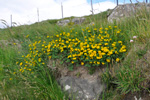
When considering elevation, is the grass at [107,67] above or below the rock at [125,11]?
below

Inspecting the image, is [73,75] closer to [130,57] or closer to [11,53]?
[130,57]

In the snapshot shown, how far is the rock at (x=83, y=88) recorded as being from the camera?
2.27 meters

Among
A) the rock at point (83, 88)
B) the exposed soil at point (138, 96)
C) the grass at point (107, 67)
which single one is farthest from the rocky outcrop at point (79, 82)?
the exposed soil at point (138, 96)

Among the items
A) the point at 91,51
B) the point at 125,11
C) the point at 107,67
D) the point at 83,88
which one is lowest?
the point at 83,88

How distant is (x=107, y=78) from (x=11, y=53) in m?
2.74

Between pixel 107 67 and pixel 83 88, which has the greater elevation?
pixel 107 67

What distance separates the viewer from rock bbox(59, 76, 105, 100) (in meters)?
2.27

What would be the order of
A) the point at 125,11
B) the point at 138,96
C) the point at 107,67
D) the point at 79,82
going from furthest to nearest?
1. the point at 125,11
2. the point at 79,82
3. the point at 107,67
4. the point at 138,96

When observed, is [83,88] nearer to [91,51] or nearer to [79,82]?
[79,82]

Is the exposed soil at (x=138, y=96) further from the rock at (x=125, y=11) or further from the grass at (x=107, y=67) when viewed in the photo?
the rock at (x=125, y=11)

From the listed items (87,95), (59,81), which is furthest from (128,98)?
(59,81)

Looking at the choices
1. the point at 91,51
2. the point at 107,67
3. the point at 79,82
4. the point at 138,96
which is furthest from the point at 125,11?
the point at 138,96

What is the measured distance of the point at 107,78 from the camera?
7.56 ft

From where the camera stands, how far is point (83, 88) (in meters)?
2.40
